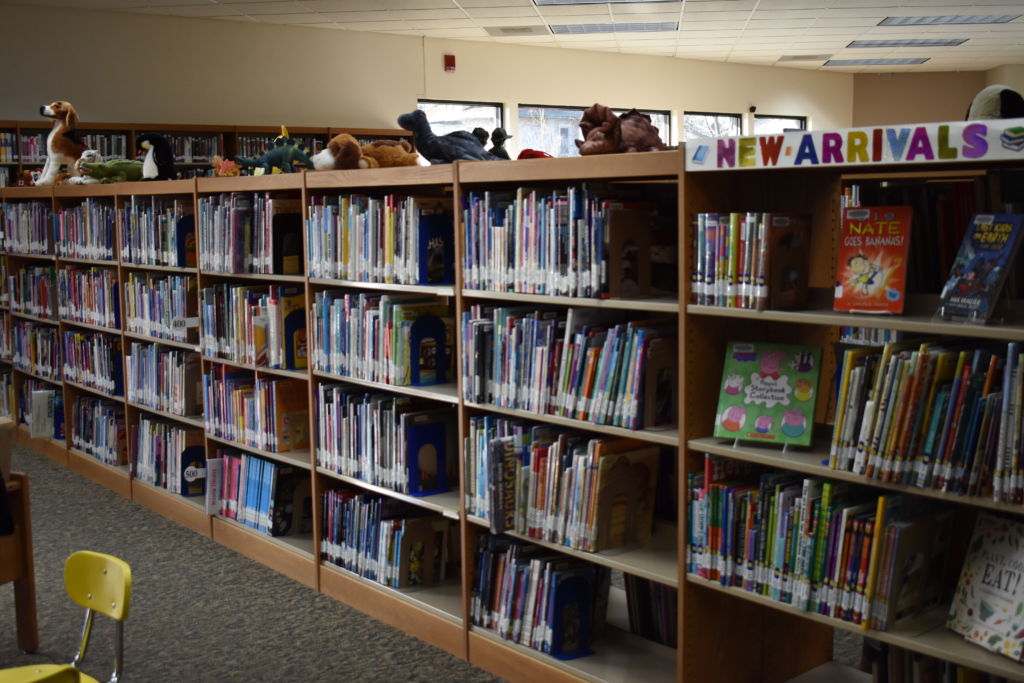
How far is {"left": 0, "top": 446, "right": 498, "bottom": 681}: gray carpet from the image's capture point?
359 centimetres

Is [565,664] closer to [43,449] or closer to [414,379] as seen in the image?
[414,379]

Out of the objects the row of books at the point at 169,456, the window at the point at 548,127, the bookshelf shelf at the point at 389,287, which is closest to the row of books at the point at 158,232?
the row of books at the point at 169,456

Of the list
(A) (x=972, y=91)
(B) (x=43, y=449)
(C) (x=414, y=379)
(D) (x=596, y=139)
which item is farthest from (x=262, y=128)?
(A) (x=972, y=91)

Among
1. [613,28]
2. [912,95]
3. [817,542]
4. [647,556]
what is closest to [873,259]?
[817,542]

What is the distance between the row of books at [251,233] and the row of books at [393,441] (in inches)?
28.0

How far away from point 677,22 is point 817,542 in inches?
362

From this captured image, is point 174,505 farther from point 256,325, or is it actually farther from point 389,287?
point 389,287

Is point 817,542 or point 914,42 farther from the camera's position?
point 914,42

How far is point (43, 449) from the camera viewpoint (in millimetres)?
6984

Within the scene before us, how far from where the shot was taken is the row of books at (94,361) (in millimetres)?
6066

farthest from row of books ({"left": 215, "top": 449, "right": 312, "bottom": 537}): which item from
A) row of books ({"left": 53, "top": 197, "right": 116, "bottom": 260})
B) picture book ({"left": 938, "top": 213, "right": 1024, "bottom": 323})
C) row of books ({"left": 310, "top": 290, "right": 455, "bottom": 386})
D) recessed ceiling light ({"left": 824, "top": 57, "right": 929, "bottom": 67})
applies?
recessed ceiling light ({"left": 824, "top": 57, "right": 929, "bottom": 67})

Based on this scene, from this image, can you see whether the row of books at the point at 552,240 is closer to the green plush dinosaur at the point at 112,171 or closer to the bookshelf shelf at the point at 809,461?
the bookshelf shelf at the point at 809,461

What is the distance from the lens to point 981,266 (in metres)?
2.28

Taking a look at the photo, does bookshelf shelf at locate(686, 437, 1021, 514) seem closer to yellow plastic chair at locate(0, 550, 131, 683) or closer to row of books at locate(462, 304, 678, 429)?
row of books at locate(462, 304, 678, 429)
